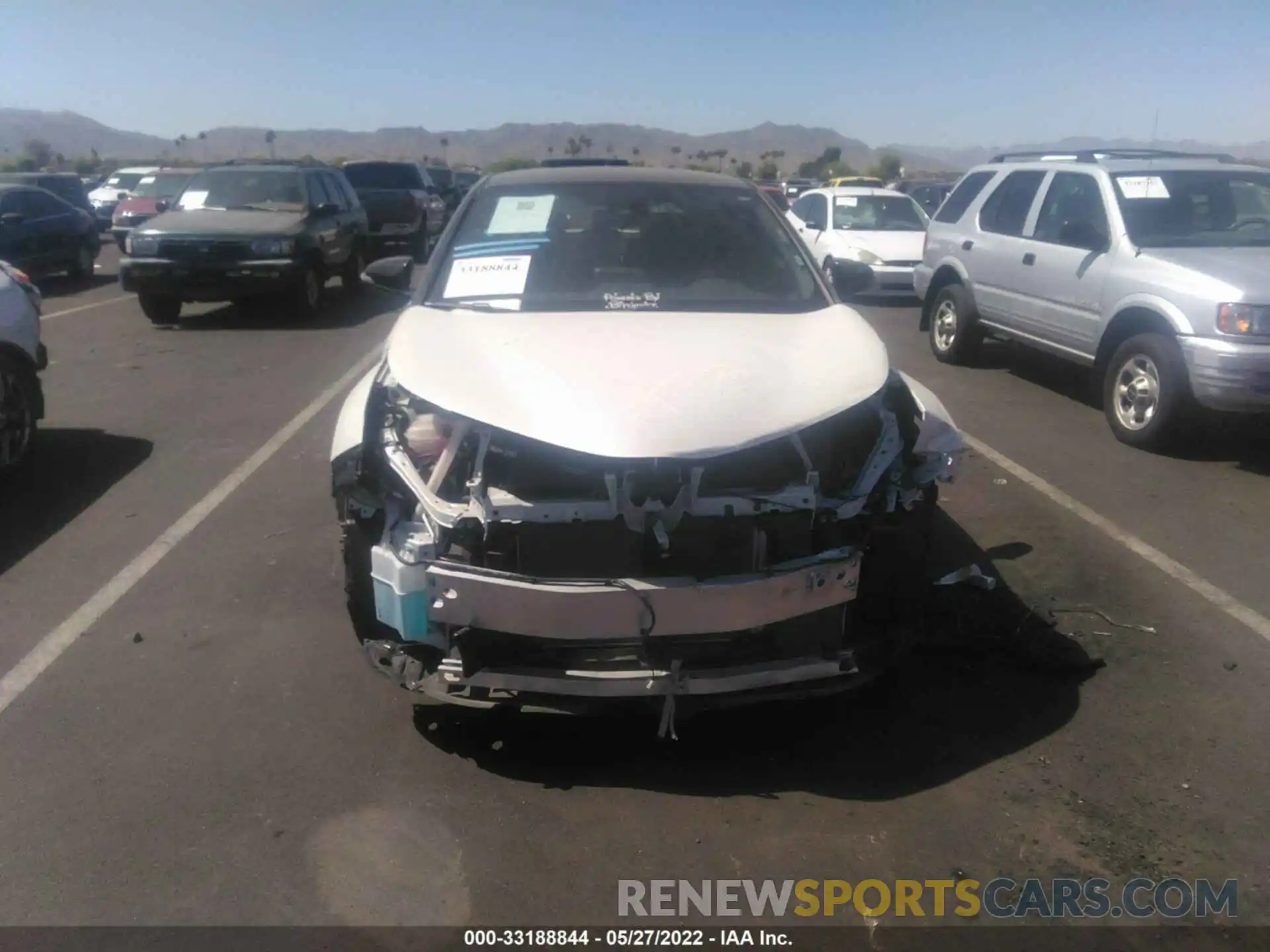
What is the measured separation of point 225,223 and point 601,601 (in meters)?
11.1

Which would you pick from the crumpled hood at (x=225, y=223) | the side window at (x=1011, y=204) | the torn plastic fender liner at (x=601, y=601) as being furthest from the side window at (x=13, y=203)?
the torn plastic fender liner at (x=601, y=601)

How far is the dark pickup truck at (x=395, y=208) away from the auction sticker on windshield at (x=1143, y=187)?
12.7m

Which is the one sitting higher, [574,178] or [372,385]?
[574,178]

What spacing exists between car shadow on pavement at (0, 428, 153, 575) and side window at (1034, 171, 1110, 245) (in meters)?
6.98

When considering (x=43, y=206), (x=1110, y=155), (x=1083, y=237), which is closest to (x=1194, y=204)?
(x=1083, y=237)

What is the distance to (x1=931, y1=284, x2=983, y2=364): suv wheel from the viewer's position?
32.5 ft

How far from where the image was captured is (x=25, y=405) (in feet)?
21.9

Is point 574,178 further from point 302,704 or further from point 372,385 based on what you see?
point 302,704

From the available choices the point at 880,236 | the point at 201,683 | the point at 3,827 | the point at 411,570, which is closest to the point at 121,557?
the point at 201,683

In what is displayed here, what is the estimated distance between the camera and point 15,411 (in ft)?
21.5

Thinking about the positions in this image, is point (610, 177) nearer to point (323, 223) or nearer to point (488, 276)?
point (488, 276)

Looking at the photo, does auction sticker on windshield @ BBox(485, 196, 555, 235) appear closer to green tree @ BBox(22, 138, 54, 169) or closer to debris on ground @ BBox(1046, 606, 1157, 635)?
debris on ground @ BBox(1046, 606, 1157, 635)

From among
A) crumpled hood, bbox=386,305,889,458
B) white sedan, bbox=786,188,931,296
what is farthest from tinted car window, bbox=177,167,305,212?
crumpled hood, bbox=386,305,889,458

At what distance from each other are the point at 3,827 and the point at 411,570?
1.42 meters
